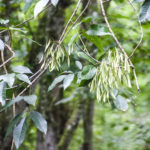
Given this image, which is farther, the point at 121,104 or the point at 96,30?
the point at 121,104

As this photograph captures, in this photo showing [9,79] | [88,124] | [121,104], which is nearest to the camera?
[9,79]

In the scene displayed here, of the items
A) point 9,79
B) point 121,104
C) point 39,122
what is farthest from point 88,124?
point 9,79

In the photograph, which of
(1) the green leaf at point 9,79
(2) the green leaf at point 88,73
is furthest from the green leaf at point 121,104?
(1) the green leaf at point 9,79

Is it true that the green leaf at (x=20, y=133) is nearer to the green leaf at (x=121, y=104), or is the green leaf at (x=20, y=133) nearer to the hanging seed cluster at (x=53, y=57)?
the hanging seed cluster at (x=53, y=57)

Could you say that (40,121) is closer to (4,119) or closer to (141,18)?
(141,18)

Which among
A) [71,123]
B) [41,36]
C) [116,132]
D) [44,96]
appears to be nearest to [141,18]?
[41,36]

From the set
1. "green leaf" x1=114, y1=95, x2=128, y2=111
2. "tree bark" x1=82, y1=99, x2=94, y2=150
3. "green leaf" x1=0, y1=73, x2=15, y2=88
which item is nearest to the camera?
"green leaf" x1=0, y1=73, x2=15, y2=88

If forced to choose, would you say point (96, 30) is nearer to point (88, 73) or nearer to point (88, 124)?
point (88, 73)

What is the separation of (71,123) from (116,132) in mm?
1175

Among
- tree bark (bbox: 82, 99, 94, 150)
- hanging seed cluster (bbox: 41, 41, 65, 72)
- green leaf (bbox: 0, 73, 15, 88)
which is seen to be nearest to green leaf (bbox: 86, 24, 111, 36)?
hanging seed cluster (bbox: 41, 41, 65, 72)

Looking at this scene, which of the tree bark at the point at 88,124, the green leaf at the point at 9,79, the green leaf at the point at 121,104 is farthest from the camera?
the tree bark at the point at 88,124

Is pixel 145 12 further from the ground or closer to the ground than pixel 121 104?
further from the ground

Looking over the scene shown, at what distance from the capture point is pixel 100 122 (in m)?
3.43

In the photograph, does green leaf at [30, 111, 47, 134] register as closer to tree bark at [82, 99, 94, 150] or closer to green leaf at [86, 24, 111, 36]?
green leaf at [86, 24, 111, 36]
